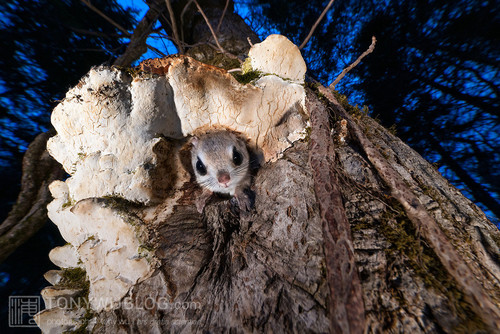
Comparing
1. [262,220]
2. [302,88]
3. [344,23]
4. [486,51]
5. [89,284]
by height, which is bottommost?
[89,284]

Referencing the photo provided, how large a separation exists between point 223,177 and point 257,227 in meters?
0.65

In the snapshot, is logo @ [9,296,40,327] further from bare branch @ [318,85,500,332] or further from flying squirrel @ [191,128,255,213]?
bare branch @ [318,85,500,332]

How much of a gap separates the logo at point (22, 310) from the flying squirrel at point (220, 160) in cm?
170

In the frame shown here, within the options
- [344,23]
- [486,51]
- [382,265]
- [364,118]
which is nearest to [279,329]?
[382,265]

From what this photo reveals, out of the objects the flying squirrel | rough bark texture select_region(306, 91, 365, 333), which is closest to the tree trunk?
rough bark texture select_region(306, 91, 365, 333)

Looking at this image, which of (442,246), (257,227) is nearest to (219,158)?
(257,227)

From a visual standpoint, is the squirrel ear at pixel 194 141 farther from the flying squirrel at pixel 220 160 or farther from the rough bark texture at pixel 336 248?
the rough bark texture at pixel 336 248

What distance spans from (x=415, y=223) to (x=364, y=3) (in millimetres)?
3525

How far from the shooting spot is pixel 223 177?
1.60m

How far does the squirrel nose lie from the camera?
160cm

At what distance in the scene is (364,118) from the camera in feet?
5.95

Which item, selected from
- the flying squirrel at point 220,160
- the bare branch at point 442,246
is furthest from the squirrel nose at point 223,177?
the bare branch at point 442,246

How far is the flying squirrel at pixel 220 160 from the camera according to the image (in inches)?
64.8

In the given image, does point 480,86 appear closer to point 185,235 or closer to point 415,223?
point 415,223
